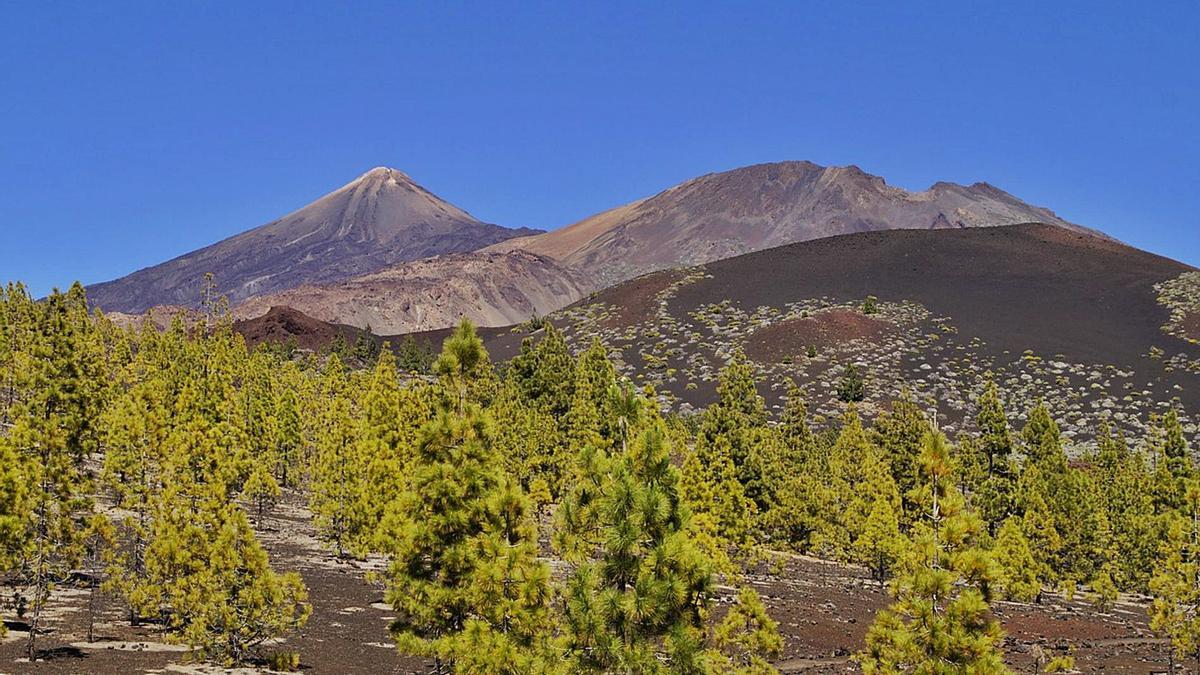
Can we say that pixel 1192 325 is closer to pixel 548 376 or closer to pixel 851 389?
pixel 851 389

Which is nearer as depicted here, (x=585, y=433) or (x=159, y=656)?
(x=159, y=656)

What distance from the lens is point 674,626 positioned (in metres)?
15.9

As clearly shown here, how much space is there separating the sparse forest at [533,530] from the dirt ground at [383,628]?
0.67 metres

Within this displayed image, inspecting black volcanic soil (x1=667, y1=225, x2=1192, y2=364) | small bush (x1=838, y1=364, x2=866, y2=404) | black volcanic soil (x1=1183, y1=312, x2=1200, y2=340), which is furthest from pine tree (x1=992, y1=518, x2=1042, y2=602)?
black volcanic soil (x1=1183, y1=312, x2=1200, y2=340)

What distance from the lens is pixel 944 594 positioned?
54.6 ft

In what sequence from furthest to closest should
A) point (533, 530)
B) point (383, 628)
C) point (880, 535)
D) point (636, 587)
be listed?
point (880, 535) → point (383, 628) → point (533, 530) → point (636, 587)

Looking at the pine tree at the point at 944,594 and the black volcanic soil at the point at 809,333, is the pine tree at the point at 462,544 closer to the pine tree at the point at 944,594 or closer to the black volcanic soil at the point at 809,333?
the pine tree at the point at 944,594

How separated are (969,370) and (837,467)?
67.2 metres

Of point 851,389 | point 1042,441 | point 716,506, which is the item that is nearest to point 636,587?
point 716,506

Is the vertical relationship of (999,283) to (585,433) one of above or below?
above

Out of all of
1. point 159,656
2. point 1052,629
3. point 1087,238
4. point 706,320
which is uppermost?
point 1087,238

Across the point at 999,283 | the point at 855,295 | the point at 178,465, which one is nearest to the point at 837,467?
the point at 178,465

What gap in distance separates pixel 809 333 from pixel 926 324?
17.8 m

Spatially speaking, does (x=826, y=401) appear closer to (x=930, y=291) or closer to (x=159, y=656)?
(x=930, y=291)
